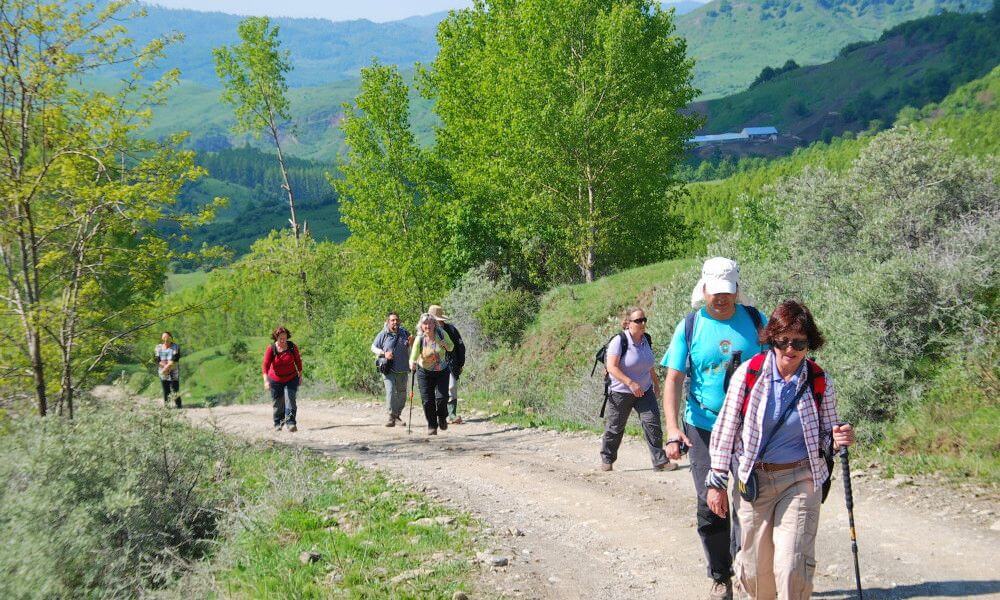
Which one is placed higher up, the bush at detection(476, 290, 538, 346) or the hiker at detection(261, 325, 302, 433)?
the hiker at detection(261, 325, 302, 433)

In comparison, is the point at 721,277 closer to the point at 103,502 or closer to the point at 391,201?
the point at 103,502

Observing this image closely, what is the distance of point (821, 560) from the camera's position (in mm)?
6391

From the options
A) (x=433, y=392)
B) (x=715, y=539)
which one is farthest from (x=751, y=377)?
(x=433, y=392)

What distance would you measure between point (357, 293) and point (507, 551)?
2560 centimetres

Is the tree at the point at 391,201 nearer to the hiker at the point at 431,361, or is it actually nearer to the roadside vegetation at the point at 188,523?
the hiker at the point at 431,361

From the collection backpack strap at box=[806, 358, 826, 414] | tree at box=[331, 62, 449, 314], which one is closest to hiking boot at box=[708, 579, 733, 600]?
backpack strap at box=[806, 358, 826, 414]

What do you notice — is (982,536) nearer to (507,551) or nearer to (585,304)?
(507,551)

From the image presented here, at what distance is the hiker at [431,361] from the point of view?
44.6 feet

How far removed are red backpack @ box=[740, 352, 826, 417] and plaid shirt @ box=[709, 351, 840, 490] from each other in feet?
0.08

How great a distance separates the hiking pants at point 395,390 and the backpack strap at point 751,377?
11.0 metres

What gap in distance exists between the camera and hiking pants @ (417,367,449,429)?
45.1ft

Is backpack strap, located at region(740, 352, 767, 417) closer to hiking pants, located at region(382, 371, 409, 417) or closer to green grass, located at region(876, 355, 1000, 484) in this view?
green grass, located at region(876, 355, 1000, 484)

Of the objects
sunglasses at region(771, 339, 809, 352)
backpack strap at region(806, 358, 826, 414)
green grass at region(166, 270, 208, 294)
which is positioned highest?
sunglasses at region(771, 339, 809, 352)

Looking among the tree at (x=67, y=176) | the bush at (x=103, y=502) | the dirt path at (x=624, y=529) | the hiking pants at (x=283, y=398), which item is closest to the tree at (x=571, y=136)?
the hiking pants at (x=283, y=398)
